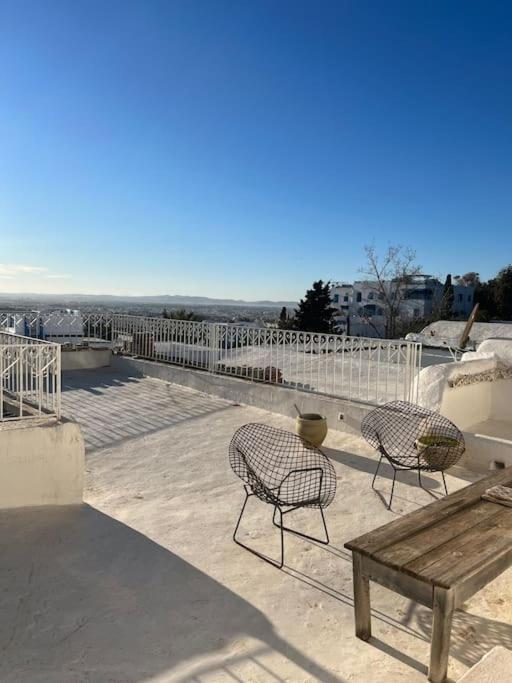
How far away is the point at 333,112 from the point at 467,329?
726cm

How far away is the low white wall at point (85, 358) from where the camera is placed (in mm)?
10784

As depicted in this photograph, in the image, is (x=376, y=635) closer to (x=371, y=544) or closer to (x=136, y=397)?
(x=371, y=544)

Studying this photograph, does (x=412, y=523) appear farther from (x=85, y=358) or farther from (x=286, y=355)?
(x=85, y=358)

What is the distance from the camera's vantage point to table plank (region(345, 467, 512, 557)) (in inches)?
89.0

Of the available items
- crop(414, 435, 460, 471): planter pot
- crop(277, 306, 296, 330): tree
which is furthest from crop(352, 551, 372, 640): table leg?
crop(277, 306, 296, 330): tree

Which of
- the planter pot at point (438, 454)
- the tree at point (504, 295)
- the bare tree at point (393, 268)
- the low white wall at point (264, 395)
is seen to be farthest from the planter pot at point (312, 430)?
the tree at point (504, 295)

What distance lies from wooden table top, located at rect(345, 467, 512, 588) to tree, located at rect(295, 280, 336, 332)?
30.0m

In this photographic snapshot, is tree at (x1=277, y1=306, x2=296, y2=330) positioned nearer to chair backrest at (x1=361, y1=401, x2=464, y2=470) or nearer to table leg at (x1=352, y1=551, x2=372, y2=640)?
chair backrest at (x1=361, y1=401, x2=464, y2=470)

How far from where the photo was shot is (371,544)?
2258mm

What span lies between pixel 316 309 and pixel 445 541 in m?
30.9

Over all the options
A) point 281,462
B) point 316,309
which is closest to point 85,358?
point 281,462

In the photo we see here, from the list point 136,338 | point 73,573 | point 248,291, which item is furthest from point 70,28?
point 248,291

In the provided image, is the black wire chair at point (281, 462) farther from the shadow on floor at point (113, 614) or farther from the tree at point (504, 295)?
the tree at point (504, 295)

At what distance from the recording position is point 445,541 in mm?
2281
